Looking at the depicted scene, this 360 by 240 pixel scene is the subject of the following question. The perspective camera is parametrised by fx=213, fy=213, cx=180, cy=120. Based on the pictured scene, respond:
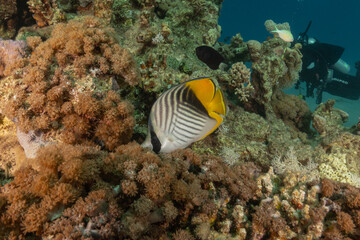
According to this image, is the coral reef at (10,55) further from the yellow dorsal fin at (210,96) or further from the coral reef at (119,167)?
the yellow dorsal fin at (210,96)

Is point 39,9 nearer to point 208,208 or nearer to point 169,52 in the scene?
point 169,52

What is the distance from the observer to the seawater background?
10150 cm

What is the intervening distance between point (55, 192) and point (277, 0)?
150227mm

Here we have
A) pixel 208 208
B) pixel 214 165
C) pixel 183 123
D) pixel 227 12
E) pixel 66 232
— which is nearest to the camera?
pixel 66 232

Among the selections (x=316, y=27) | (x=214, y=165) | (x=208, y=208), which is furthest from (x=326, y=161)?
(x=316, y=27)

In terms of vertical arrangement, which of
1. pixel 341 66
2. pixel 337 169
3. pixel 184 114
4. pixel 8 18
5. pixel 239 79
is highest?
pixel 184 114

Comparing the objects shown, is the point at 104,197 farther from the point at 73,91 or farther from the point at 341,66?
the point at 341,66

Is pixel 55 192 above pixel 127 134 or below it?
above

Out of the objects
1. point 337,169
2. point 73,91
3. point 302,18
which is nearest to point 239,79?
point 337,169

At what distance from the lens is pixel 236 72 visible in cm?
478

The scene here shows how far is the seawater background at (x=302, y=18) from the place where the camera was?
102m

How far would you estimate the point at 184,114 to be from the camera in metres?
1.68

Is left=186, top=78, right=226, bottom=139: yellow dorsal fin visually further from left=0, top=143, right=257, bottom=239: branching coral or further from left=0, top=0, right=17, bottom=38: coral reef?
left=0, top=0, right=17, bottom=38: coral reef

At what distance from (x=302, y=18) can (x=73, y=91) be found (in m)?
157
